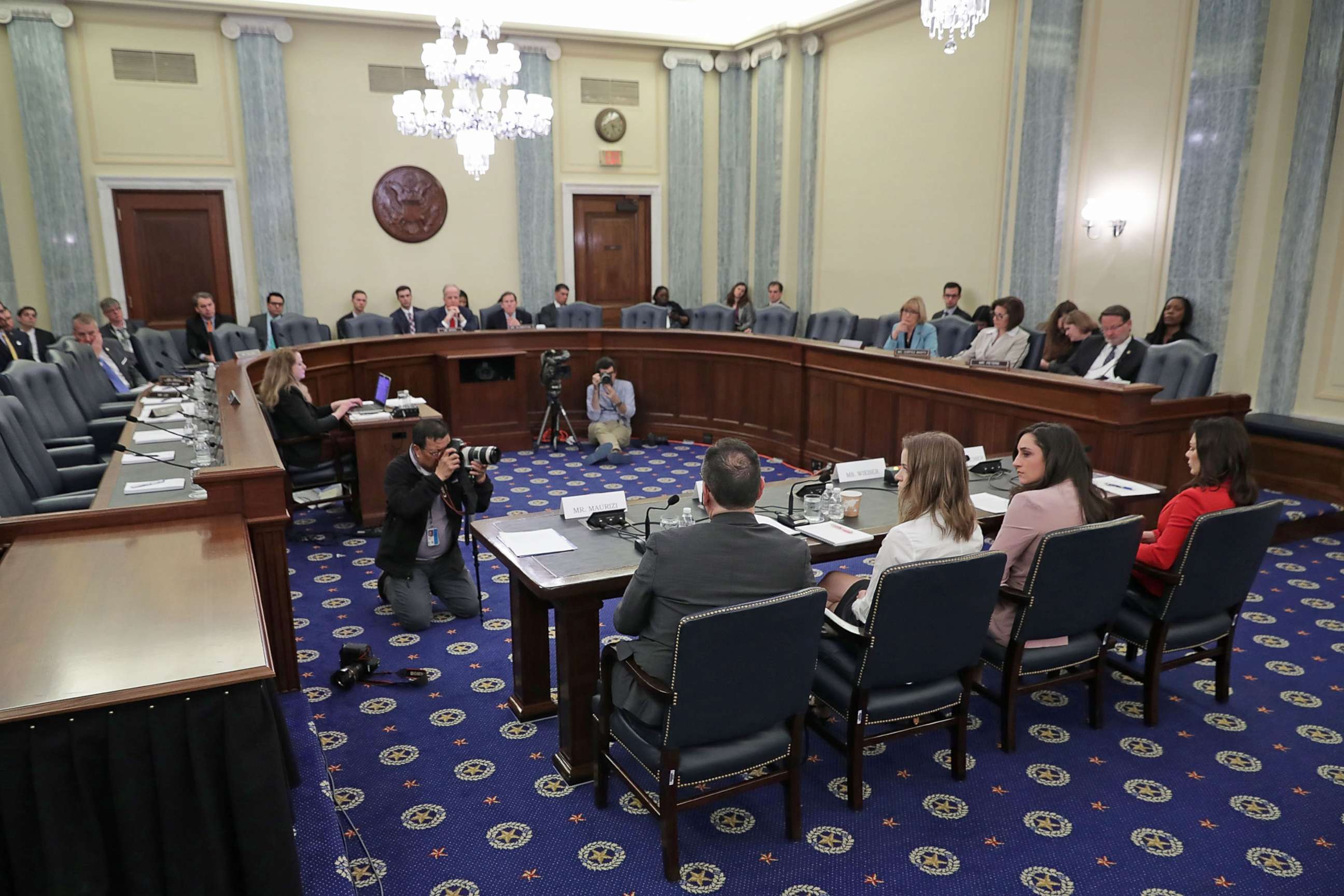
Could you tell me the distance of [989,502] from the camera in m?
3.76

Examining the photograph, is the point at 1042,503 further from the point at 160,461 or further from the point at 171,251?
the point at 171,251

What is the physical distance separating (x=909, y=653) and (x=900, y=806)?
56 cm

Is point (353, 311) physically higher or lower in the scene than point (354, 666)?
higher

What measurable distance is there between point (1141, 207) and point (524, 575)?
6326 millimetres

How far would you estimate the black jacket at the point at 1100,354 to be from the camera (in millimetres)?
6082

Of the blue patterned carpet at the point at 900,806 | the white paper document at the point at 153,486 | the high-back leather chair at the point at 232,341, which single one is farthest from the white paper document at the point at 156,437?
the high-back leather chair at the point at 232,341

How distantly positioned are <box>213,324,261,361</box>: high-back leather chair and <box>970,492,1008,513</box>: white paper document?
269 inches

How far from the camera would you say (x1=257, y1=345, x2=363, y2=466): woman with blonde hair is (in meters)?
5.57

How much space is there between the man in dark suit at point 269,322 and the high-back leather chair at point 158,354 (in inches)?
29.2

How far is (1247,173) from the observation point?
6.38m

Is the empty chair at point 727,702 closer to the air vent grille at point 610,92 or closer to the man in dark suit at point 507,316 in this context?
the man in dark suit at point 507,316

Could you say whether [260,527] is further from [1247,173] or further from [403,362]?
[1247,173]

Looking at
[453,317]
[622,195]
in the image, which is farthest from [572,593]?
[622,195]

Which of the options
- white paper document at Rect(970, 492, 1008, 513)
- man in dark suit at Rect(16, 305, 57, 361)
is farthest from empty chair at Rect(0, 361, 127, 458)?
white paper document at Rect(970, 492, 1008, 513)
